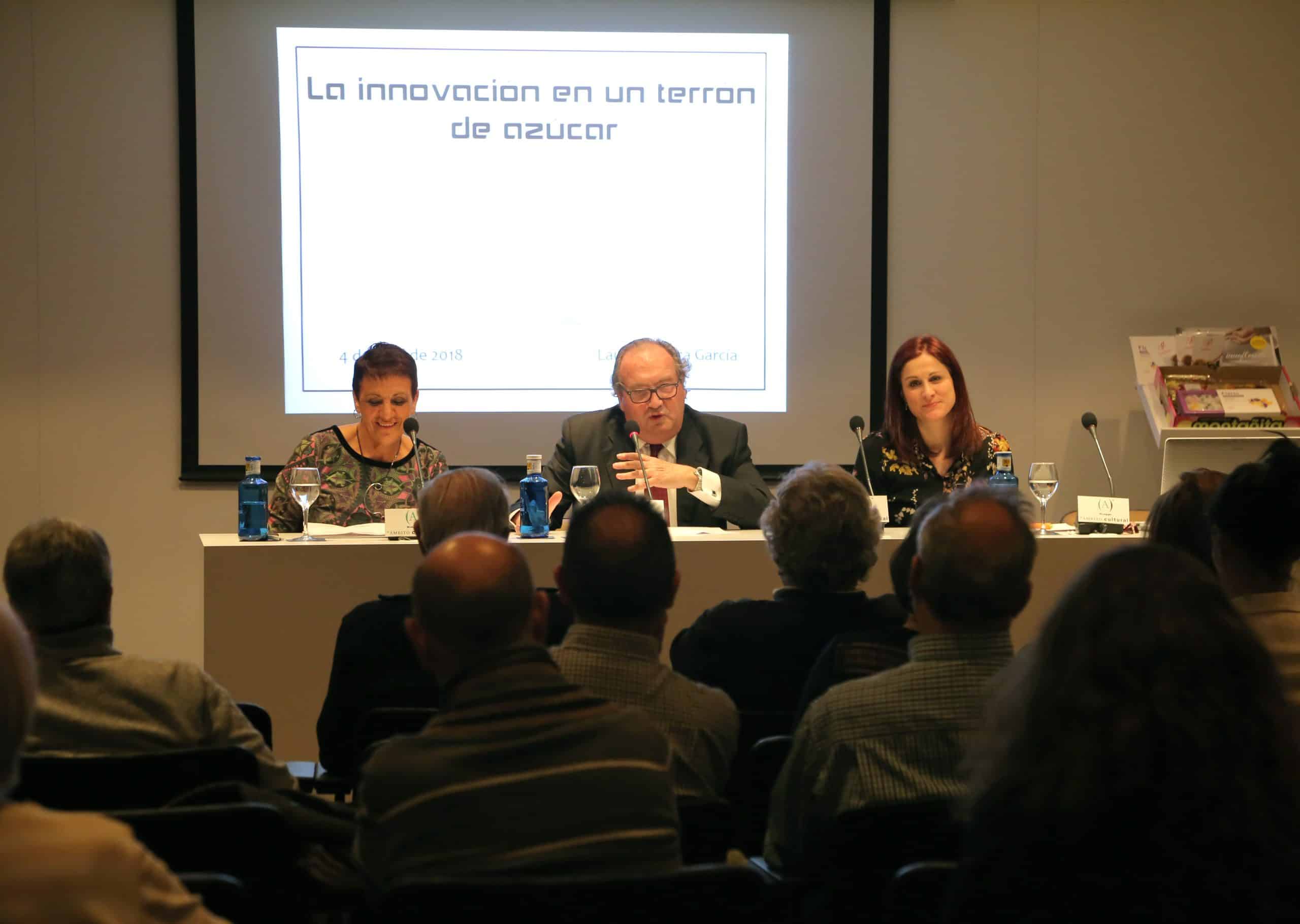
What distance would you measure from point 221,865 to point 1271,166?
17.9 feet

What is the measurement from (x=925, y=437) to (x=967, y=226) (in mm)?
1570

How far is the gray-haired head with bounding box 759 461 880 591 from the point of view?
2.24 m

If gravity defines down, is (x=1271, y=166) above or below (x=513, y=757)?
above

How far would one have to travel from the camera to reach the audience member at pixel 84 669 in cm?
180

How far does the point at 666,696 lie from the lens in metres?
1.77

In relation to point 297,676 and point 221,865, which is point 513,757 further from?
point 297,676

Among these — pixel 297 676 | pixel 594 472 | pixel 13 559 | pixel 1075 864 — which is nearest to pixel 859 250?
pixel 594 472

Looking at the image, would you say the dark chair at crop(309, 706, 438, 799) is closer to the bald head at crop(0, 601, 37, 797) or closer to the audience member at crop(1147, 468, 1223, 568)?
the bald head at crop(0, 601, 37, 797)

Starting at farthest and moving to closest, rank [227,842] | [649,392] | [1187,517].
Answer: [649,392], [1187,517], [227,842]

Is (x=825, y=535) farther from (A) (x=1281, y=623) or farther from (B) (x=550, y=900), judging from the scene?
(B) (x=550, y=900)

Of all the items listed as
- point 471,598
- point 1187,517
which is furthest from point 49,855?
point 1187,517

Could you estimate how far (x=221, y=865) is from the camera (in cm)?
144

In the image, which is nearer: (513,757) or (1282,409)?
(513,757)

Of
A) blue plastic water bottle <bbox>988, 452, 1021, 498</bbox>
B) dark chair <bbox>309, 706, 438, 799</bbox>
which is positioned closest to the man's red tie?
blue plastic water bottle <bbox>988, 452, 1021, 498</bbox>
